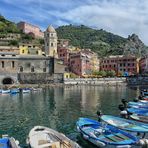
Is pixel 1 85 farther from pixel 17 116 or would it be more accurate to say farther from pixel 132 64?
pixel 132 64

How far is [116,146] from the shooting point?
19031 millimetres

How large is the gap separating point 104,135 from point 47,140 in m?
4.22

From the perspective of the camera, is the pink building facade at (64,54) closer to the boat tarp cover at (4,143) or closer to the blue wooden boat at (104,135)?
the blue wooden boat at (104,135)

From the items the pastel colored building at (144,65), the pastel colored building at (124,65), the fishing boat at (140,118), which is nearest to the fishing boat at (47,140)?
the fishing boat at (140,118)

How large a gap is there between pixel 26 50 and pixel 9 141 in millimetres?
95769

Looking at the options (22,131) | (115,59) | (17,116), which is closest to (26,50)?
(115,59)

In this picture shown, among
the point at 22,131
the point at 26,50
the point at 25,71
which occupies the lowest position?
the point at 22,131

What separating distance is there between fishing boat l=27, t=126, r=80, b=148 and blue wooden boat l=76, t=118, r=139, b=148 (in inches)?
102

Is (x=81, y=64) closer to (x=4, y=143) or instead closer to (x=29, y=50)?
(x=29, y=50)

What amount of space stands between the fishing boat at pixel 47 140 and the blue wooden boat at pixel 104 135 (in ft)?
8.52

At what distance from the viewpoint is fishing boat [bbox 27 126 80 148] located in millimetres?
17938

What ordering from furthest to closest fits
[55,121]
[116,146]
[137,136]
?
[55,121], [137,136], [116,146]

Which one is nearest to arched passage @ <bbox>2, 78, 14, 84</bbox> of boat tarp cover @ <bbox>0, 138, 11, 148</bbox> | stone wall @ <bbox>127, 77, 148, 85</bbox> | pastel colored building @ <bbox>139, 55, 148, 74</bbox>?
stone wall @ <bbox>127, 77, 148, 85</bbox>

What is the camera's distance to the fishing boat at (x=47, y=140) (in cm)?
1794
